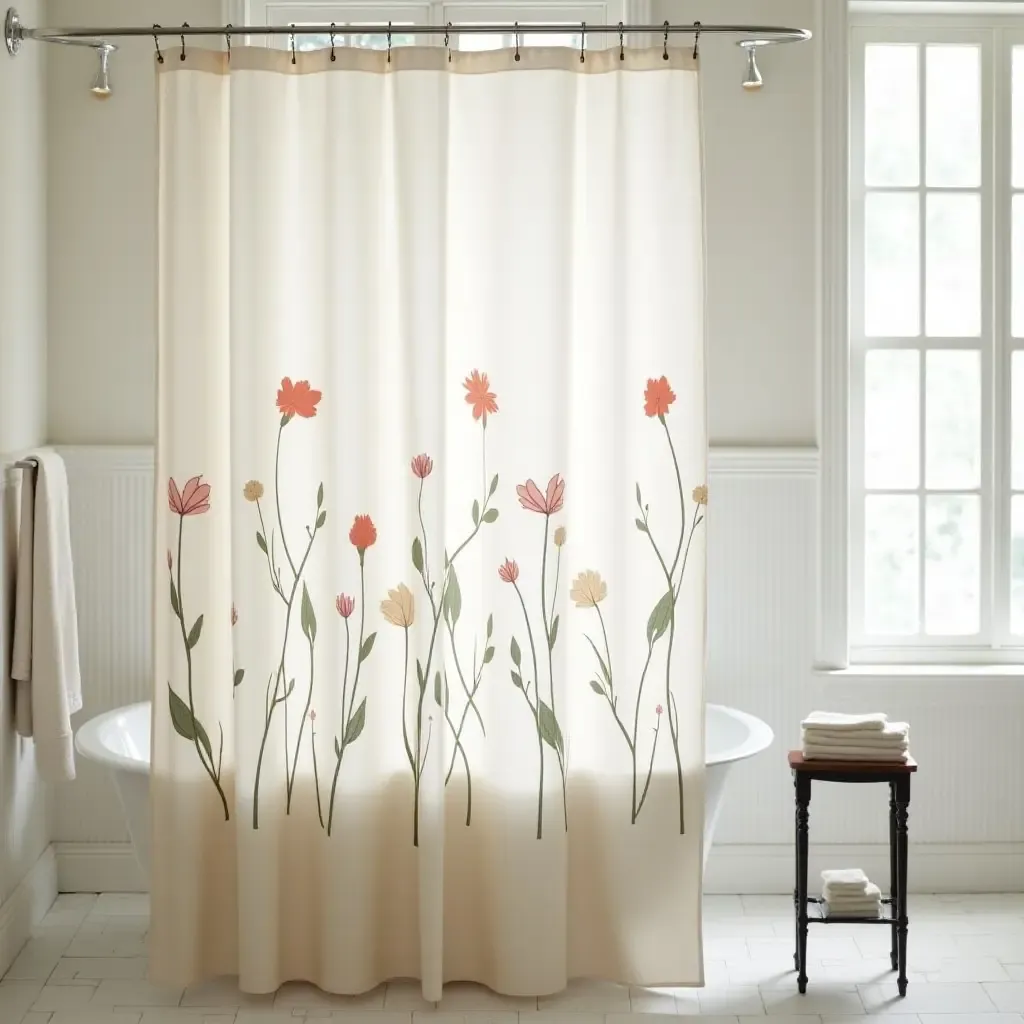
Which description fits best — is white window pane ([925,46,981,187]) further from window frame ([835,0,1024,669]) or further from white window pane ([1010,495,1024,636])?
white window pane ([1010,495,1024,636])

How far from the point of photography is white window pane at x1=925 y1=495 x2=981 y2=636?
3955 millimetres

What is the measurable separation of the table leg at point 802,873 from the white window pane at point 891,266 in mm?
1455

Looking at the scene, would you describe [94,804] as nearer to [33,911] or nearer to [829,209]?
[33,911]

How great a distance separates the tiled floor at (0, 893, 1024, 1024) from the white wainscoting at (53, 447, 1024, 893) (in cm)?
27

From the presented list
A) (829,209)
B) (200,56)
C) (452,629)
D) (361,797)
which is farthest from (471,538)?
(829,209)

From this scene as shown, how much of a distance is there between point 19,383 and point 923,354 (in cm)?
258

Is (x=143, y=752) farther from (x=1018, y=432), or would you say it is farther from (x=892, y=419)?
(x=1018, y=432)

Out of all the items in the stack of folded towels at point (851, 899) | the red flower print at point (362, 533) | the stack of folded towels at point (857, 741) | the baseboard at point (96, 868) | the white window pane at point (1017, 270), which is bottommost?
the baseboard at point (96, 868)

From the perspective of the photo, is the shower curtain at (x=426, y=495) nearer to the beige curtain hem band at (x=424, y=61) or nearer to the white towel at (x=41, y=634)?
the beige curtain hem band at (x=424, y=61)

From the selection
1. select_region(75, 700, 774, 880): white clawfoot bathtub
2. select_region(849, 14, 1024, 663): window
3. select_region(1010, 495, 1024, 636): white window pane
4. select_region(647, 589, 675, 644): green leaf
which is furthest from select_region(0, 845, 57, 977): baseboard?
select_region(1010, 495, 1024, 636): white window pane

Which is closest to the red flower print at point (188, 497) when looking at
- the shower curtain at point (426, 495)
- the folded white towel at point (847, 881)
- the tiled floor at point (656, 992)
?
the shower curtain at point (426, 495)

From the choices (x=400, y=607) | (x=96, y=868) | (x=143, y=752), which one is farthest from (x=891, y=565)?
(x=96, y=868)

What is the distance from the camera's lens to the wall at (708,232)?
3738 millimetres

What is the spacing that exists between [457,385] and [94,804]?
1.79m
